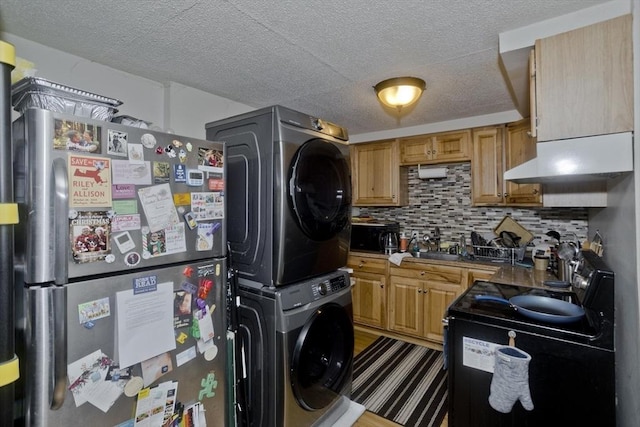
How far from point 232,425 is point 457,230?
2.99 metres

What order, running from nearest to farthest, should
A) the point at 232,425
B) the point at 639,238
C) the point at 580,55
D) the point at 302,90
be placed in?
the point at 639,238 → the point at 580,55 → the point at 232,425 → the point at 302,90

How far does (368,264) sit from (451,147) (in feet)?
5.13

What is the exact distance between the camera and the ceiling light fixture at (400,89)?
86.9 inches

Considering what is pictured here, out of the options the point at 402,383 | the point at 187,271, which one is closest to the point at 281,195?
the point at 187,271

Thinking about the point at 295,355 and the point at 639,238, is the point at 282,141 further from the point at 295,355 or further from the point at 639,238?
the point at 639,238

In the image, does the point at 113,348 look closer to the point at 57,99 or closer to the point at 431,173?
the point at 57,99

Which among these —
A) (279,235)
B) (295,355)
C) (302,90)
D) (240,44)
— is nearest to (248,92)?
(302,90)

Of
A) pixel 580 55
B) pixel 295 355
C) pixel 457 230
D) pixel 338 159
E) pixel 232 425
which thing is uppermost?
pixel 580 55

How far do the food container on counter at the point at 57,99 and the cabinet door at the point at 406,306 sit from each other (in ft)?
9.45

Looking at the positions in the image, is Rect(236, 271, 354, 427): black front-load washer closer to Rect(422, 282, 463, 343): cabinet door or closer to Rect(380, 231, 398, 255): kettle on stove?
Rect(422, 282, 463, 343): cabinet door

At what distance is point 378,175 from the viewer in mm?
3805

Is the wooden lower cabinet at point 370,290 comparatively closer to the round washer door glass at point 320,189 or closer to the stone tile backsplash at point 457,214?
the stone tile backsplash at point 457,214

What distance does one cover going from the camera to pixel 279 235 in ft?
5.08

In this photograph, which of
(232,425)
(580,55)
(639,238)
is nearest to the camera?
(639,238)
